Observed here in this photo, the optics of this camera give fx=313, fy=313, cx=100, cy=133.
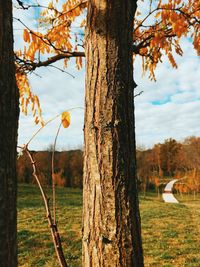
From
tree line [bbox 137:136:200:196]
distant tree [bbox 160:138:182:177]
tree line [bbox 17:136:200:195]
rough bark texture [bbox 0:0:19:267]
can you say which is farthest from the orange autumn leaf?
distant tree [bbox 160:138:182:177]

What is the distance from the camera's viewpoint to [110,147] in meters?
1.85

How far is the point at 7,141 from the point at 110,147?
0.84 meters

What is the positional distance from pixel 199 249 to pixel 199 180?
40998 mm

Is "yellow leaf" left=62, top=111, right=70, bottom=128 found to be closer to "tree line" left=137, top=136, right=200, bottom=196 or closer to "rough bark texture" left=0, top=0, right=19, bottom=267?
"rough bark texture" left=0, top=0, right=19, bottom=267

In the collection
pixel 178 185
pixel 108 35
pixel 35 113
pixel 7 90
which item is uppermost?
pixel 108 35

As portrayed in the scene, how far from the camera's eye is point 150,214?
61.0 ft

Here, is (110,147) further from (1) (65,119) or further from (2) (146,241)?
(2) (146,241)

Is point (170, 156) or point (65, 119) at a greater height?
point (170, 156)

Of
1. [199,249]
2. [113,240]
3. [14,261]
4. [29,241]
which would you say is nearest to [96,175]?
[113,240]

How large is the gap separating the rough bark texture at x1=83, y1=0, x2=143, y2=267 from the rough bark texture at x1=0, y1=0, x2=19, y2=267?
79 centimetres

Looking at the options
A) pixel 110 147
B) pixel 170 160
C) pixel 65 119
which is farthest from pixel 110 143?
pixel 170 160

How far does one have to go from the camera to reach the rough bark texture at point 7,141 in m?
1.05

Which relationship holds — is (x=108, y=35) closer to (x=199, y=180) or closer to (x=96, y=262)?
(x=96, y=262)

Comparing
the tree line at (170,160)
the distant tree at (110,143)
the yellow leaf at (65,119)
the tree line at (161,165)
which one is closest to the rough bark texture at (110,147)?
the distant tree at (110,143)
